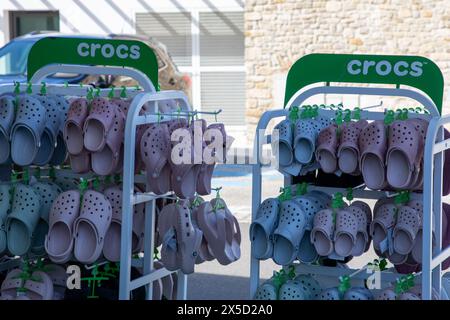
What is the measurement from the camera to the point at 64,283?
4520mm

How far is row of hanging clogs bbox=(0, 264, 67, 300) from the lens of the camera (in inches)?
171

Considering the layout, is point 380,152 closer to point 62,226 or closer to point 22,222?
point 62,226

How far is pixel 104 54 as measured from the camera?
4.84 metres

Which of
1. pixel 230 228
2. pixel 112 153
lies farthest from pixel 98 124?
pixel 230 228

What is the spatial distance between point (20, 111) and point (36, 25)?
12.2 m

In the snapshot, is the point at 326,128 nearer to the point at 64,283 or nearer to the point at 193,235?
the point at 193,235

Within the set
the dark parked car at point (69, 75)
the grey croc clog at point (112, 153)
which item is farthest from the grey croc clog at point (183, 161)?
the dark parked car at point (69, 75)

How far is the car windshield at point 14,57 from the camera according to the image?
12148mm

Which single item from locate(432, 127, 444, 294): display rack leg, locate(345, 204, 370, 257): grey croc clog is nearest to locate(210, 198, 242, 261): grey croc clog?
locate(345, 204, 370, 257): grey croc clog

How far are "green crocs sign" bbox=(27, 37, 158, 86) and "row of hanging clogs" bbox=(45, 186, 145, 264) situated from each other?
0.78 m

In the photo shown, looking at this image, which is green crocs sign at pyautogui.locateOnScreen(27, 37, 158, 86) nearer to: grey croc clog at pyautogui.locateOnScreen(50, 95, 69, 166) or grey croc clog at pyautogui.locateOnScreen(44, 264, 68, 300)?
grey croc clog at pyautogui.locateOnScreen(50, 95, 69, 166)

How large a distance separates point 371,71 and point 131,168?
120cm

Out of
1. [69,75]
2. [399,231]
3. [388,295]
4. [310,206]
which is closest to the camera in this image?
[388,295]

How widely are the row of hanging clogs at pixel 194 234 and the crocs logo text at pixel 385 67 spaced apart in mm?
886
